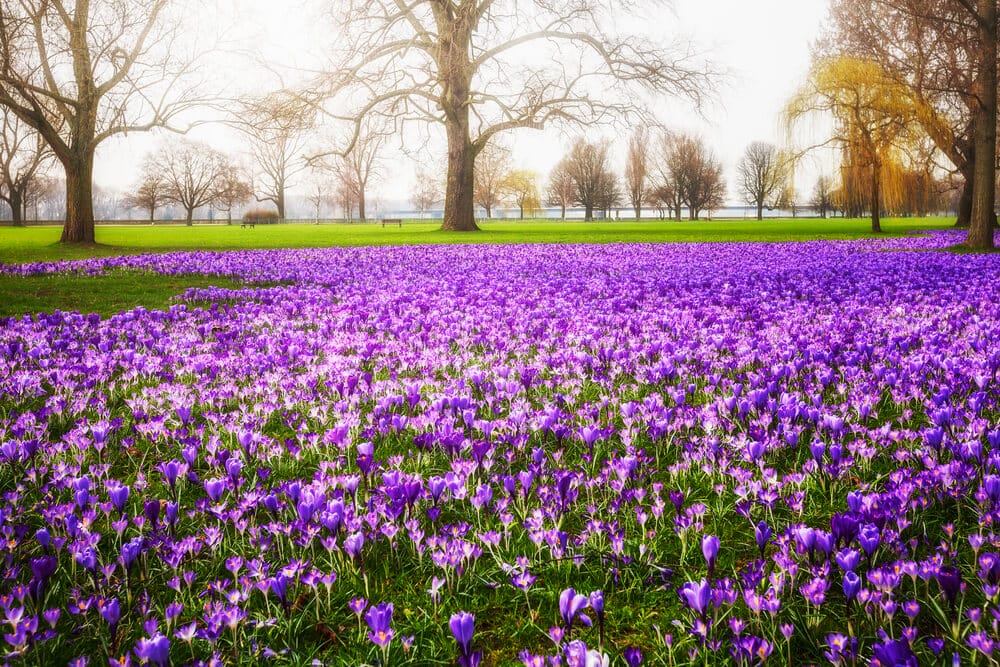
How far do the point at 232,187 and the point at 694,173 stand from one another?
73.2 metres

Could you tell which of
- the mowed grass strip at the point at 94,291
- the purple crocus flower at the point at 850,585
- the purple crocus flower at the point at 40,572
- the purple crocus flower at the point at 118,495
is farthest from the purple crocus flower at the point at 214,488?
A: the mowed grass strip at the point at 94,291

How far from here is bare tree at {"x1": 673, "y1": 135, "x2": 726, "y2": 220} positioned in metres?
92.6

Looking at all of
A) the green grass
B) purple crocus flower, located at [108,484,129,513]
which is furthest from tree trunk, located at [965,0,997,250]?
purple crocus flower, located at [108,484,129,513]

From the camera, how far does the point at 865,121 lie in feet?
95.3

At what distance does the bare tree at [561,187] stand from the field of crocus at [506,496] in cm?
10411

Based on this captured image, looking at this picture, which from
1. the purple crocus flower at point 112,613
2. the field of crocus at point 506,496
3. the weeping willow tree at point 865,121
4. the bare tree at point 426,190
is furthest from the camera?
the bare tree at point 426,190

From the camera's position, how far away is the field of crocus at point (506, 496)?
192 centimetres

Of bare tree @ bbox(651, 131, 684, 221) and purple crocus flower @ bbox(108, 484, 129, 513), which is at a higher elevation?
bare tree @ bbox(651, 131, 684, 221)

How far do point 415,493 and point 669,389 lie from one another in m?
2.18

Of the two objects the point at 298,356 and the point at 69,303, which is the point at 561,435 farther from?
the point at 69,303

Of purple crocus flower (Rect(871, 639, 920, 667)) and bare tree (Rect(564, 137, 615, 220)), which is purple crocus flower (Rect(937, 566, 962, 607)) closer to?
purple crocus flower (Rect(871, 639, 920, 667))

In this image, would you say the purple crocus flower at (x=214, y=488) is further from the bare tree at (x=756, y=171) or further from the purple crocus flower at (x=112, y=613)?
the bare tree at (x=756, y=171)

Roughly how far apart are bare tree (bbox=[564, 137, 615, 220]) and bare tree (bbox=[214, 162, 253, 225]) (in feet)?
173

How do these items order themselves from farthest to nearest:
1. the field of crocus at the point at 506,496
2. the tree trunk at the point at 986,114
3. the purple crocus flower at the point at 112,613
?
the tree trunk at the point at 986,114 → the field of crocus at the point at 506,496 → the purple crocus flower at the point at 112,613
